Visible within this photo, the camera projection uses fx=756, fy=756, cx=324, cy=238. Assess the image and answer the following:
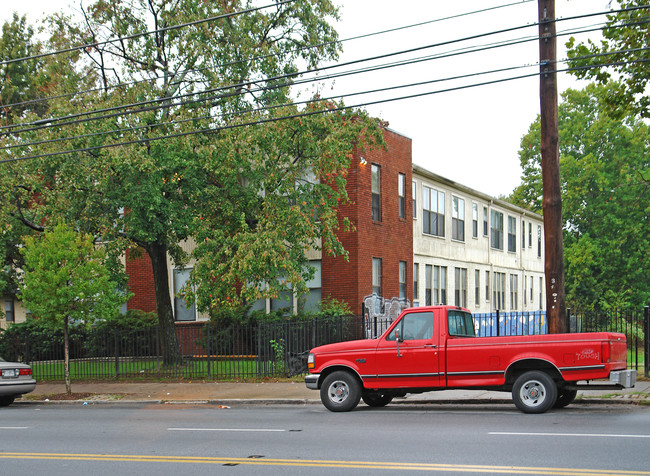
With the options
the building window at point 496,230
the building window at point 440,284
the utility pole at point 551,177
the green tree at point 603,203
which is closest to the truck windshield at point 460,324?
the utility pole at point 551,177

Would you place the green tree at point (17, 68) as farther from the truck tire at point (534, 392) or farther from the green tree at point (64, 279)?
the truck tire at point (534, 392)

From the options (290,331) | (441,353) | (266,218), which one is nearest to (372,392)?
(441,353)

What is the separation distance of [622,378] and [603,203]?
38.1 metres

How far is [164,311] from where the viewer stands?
83.6ft

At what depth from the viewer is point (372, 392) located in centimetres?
1531

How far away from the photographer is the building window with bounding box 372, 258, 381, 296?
28484mm

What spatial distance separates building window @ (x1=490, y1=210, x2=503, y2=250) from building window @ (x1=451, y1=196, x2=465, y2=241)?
12.0 ft

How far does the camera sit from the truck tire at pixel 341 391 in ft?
48.0

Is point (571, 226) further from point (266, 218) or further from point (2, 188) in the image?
point (2, 188)

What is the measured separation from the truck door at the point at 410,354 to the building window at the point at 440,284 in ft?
62.2

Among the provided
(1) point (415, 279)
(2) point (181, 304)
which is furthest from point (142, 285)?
(1) point (415, 279)

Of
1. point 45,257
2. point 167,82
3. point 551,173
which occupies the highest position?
point 167,82

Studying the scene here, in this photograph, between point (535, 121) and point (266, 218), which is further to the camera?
point (535, 121)

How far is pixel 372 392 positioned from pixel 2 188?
1528 cm
